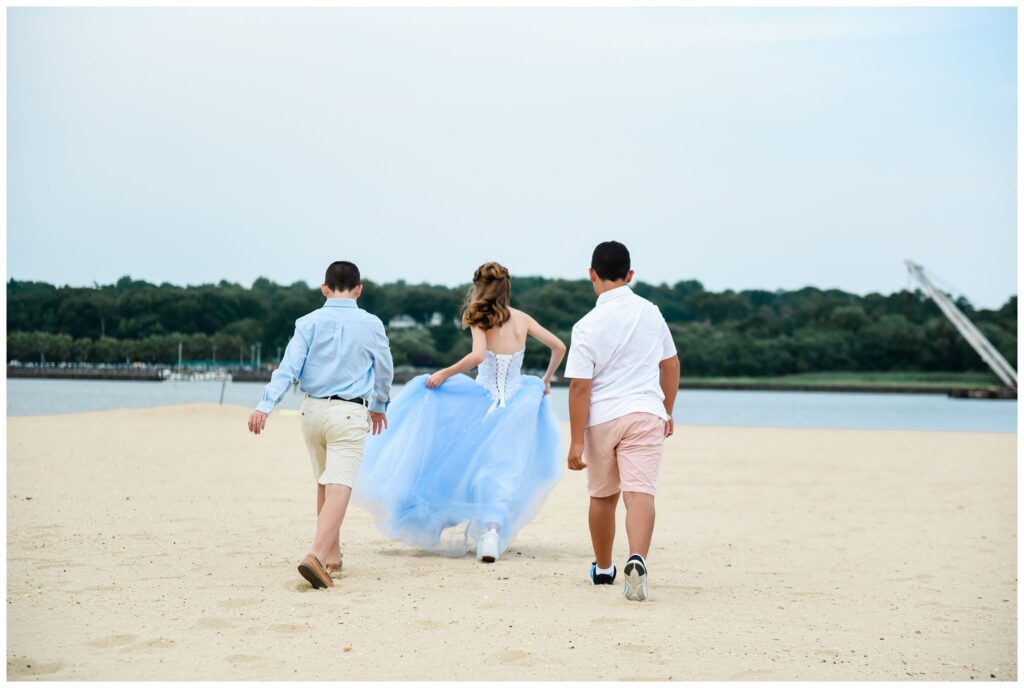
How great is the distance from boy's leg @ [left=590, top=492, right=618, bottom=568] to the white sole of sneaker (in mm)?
354

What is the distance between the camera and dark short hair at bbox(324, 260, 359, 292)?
5.33 meters

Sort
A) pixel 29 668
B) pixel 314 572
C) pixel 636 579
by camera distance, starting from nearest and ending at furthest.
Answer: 1. pixel 29 668
2. pixel 636 579
3. pixel 314 572

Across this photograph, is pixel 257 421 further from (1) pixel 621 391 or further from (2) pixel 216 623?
(1) pixel 621 391

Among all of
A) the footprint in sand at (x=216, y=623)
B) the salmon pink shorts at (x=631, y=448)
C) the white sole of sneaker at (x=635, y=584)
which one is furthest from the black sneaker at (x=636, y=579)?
the footprint in sand at (x=216, y=623)

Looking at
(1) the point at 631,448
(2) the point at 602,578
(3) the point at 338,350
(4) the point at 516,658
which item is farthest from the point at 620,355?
(4) the point at 516,658

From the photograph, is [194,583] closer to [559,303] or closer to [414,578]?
[414,578]

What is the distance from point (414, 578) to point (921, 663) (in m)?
2.41

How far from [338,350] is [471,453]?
3.46 ft

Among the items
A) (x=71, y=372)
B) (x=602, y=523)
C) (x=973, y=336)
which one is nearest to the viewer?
(x=602, y=523)

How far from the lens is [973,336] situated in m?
75.9

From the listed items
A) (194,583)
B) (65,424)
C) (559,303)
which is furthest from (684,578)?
(559,303)

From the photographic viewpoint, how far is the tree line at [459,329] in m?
19.2

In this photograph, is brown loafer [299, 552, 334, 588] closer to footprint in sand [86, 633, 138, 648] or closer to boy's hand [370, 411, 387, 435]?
boy's hand [370, 411, 387, 435]

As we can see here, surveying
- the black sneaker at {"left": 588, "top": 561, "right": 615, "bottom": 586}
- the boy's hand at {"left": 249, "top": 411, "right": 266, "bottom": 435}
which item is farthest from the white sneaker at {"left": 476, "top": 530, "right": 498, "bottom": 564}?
the boy's hand at {"left": 249, "top": 411, "right": 266, "bottom": 435}
